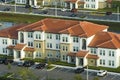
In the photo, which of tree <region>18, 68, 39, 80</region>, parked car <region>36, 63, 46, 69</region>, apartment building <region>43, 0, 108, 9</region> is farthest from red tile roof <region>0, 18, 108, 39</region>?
apartment building <region>43, 0, 108, 9</region>

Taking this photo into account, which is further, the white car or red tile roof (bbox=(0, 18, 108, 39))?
red tile roof (bbox=(0, 18, 108, 39))

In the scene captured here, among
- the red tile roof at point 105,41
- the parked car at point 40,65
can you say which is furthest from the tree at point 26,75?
the red tile roof at point 105,41

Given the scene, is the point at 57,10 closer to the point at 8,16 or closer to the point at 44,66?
the point at 8,16

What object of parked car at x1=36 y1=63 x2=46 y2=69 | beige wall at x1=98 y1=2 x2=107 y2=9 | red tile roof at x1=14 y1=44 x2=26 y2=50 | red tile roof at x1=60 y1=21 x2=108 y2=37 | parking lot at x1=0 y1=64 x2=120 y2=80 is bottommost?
parking lot at x1=0 y1=64 x2=120 y2=80

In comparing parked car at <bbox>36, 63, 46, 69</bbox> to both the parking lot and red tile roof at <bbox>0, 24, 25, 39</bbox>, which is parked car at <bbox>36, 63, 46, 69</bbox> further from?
red tile roof at <bbox>0, 24, 25, 39</bbox>

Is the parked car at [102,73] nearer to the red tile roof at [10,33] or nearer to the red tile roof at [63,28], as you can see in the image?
the red tile roof at [63,28]

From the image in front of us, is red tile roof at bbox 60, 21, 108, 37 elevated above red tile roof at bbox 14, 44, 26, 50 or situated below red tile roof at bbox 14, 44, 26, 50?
above

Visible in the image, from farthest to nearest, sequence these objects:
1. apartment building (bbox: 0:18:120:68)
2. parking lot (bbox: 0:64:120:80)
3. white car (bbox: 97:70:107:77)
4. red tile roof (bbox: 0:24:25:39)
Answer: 1. red tile roof (bbox: 0:24:25:39)
2. apartment building (bbox: 0:18:120:68)
3. white car (bbox: 97:70:107:77)
4. parking lot (bbox: 0:64:120:80)

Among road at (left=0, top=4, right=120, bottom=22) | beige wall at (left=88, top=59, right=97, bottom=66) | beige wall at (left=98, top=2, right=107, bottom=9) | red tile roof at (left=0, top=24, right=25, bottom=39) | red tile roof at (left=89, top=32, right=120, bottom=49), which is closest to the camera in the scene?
red tile roof at (left=89, top=32, right=120, bottom=49)
